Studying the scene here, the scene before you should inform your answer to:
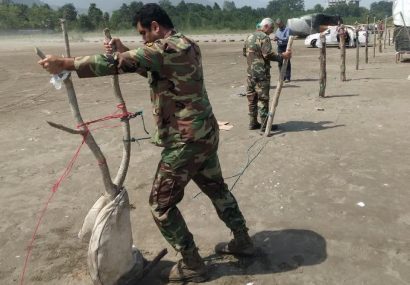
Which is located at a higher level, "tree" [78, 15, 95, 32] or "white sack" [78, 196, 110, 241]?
"tree" [78, 15, 95, 32]

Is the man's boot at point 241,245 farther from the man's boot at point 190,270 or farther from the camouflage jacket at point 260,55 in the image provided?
the camouflage jacket at point 260,55

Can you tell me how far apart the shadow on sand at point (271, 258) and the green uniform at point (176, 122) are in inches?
20.3

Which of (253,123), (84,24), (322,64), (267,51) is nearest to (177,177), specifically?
(267,51)

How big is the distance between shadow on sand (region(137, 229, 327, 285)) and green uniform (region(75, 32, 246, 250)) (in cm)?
52

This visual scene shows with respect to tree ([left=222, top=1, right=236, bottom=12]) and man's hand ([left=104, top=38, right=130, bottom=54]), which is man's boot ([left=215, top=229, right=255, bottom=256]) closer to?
man's hand ([left=104, top=38, right=130, bottom=54])

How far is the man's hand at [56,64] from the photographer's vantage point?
9.47ft

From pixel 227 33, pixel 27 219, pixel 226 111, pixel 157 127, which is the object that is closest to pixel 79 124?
pixel 157 127

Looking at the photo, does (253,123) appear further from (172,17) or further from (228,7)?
(228,7)

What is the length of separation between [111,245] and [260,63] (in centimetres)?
523

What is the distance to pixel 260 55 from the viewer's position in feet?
25.8

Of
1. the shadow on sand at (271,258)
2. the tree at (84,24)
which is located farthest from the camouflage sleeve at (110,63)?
the tree at (84,24)

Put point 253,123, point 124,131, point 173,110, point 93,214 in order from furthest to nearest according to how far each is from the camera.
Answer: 1. point 253,123
2. point 124,131
3. point 93,214
4. point 173,110

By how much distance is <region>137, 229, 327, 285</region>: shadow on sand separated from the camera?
386cm

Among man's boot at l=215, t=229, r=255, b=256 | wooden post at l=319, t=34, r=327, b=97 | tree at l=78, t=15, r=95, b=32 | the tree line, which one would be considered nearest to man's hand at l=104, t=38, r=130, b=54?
man's boot at l=215, t=229, r=255, b=256
